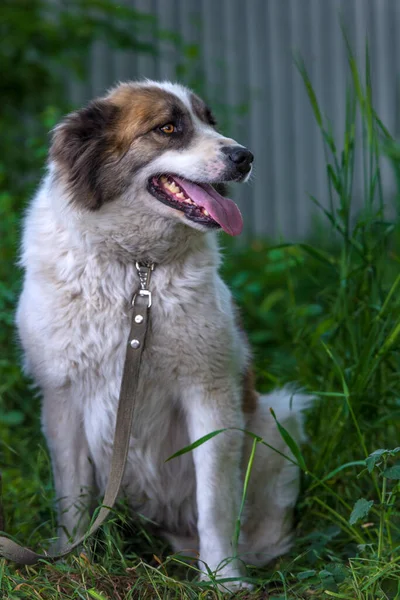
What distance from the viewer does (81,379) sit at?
2732 mm

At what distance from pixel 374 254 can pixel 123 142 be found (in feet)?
3.30

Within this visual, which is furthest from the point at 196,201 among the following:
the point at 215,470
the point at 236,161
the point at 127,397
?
the point at 215,470

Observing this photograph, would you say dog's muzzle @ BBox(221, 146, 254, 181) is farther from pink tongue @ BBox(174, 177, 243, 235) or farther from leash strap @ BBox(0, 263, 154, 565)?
leash strap @ BBox(0, 263, 154, 565)

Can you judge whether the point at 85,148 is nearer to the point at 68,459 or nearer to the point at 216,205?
the point at 216,205

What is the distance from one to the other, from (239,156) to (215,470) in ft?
3.36

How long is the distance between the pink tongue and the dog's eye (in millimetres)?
174

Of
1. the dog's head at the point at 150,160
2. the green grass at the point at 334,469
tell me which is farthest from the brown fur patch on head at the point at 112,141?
the green grass at the point at 334,469

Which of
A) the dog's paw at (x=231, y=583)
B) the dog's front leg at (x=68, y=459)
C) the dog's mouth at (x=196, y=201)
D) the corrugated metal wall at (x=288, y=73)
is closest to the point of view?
the dog's paw at (x=231, y=583)

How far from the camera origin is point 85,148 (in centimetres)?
278

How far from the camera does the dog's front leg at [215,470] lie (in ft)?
9.04

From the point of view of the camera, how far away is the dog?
106 inches

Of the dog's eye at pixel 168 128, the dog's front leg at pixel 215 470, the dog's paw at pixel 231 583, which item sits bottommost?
the dog's paw at pixel 231 583

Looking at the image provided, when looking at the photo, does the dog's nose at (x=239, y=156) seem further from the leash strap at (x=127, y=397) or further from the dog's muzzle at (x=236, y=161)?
the leash strap at (x=127, y=397)

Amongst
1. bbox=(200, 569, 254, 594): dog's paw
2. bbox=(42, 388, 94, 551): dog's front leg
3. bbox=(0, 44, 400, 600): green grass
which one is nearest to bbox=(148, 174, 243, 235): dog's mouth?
bbox=(0, 44, 400, 600): green grass
